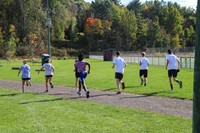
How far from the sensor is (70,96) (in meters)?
16.1

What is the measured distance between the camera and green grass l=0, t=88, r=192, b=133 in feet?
29.6

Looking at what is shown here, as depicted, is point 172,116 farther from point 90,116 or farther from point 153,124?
point 90,116

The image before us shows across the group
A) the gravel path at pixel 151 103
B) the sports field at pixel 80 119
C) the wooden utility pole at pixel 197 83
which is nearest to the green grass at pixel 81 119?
the sports field at pixel 80 119

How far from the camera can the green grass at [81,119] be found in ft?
29.6

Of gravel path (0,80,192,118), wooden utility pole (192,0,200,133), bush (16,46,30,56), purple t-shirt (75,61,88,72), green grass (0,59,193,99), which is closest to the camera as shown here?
Result: wooden utility pole (192,0,200,133)

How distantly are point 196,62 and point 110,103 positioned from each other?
1089 cm

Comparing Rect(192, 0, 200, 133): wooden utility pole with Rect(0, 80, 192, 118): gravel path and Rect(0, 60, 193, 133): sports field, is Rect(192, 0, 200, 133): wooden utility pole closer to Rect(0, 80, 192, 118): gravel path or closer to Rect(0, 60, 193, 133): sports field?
Rect(0, 60, 193, 133): sports field

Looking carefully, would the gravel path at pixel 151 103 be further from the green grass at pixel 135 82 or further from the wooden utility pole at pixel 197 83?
the wooden utility pole at pixel 197 83

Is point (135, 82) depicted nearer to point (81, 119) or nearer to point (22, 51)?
point (81, 119)

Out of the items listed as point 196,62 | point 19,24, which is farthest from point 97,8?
point 196,62

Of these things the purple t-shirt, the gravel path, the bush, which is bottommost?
the gravel path

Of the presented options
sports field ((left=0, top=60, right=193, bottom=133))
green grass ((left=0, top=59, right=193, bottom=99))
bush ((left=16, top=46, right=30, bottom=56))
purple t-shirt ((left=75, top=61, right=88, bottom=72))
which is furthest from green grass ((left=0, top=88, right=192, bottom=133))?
bush ((left=16, top=46, right=30, bottom=56))

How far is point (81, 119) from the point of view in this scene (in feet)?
33.9

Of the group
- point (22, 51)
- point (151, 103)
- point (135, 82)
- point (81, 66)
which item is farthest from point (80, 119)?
point (22, 51)
